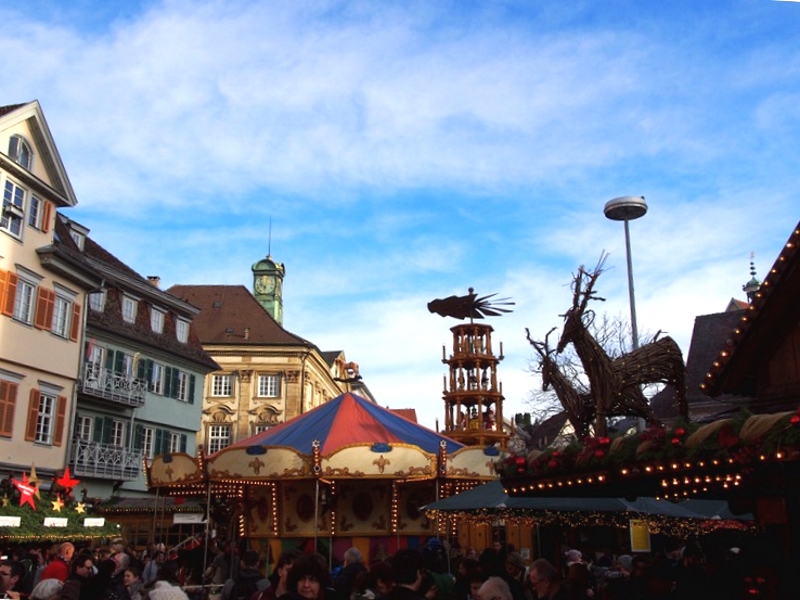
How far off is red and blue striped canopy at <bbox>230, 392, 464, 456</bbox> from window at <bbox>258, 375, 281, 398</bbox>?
28413 mm

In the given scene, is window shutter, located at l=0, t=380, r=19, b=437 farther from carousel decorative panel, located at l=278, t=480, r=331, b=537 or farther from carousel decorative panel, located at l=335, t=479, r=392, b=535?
carousel decorative panel, located at l=335, t=479, r=392, b=535

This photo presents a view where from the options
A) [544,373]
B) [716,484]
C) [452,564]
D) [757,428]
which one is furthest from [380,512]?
[757,428]

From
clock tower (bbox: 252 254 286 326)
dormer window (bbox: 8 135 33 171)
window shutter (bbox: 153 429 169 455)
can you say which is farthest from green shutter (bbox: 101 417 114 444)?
clock tower (bbox: 252 254 286 326)

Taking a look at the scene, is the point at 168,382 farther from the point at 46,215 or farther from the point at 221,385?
the point at 221,385

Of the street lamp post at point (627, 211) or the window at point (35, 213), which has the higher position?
the window at point (35, 213)

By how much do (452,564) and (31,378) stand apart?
14.9 meters

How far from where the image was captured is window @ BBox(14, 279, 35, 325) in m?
25.3

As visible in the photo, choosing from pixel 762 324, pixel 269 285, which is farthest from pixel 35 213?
pixel 269 285

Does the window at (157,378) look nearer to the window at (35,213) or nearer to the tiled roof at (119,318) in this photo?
the tiled roof at (119,318)

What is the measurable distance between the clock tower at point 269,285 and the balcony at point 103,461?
97.5 ft

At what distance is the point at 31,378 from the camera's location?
85.1 ft

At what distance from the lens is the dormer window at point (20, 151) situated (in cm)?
2530

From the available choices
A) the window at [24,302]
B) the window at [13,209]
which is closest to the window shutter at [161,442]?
the window at [24,302]

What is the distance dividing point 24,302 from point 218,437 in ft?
84.2
